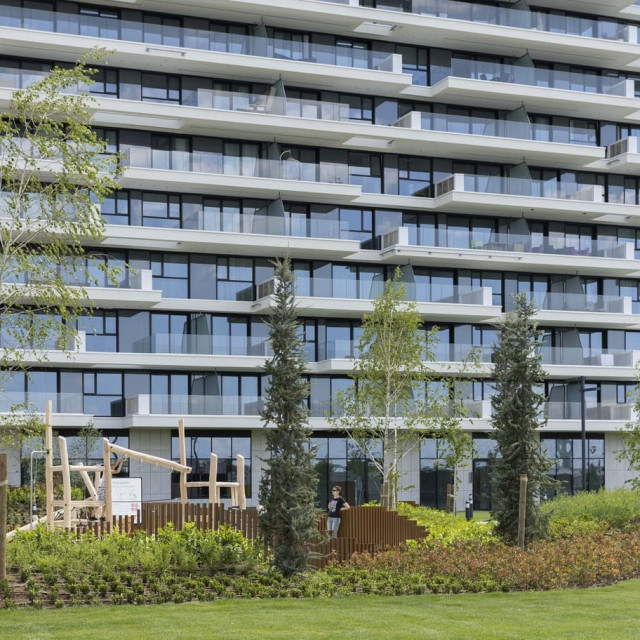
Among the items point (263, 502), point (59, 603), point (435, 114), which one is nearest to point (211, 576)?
point (263, 502)

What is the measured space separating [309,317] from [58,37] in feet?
51.4

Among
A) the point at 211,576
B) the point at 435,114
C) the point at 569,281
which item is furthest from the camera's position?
the point at 569,281

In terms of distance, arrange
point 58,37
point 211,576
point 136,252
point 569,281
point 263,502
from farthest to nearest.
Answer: point 569,281
point 136,252
point 58,37
point 263,502
point 211,576

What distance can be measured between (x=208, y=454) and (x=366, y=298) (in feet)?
31.1

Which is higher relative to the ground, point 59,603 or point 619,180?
point 619,180

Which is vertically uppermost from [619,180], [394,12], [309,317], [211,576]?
[394,12]

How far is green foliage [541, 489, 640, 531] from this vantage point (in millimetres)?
30375

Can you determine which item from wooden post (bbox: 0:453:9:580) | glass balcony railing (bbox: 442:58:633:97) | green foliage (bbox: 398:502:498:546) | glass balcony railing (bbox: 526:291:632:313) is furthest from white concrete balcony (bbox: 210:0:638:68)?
wooden post (bbox: 0:453:9:580)

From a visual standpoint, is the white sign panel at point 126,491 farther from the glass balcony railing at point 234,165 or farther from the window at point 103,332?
the glass balcony railing at point 234,165

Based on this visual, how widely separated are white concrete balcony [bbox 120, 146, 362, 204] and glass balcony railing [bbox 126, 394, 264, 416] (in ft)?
28.9

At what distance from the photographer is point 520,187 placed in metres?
50.4

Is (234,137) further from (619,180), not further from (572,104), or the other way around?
(619,180)

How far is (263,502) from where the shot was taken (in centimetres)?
1984

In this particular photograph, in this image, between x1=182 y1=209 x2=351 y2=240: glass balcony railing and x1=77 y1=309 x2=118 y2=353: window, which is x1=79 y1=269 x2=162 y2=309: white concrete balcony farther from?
x1=182 y1=209 x2=351 y2=240: glass balcony railing
